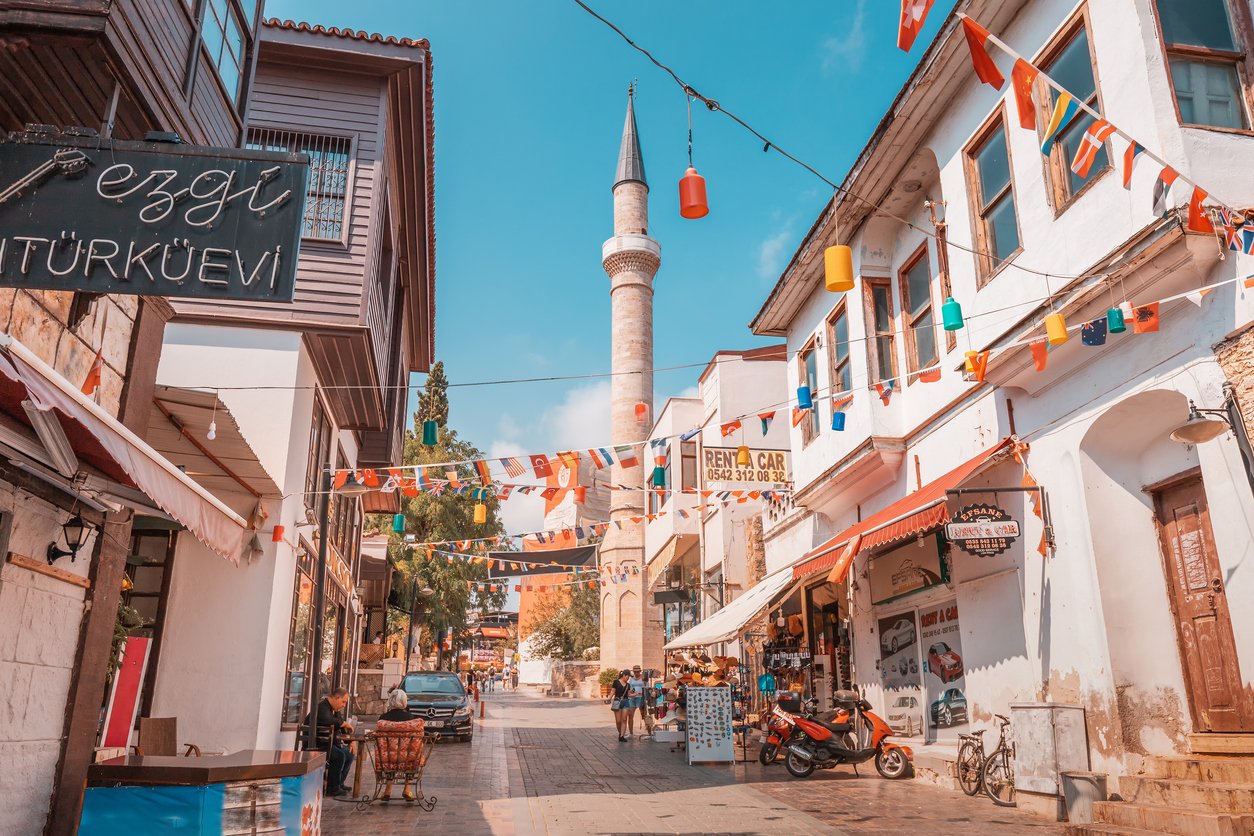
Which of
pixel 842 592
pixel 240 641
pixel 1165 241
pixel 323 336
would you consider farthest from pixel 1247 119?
pixel 240 641

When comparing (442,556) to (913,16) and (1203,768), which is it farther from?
(913,16)

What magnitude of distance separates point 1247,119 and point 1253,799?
5611 millimetres

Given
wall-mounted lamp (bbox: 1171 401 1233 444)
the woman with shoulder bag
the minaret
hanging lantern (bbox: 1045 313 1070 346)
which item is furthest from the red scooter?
the minaret

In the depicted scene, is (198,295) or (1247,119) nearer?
(198,295)

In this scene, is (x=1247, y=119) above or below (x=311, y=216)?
below

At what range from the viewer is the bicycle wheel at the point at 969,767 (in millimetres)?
→ 9704

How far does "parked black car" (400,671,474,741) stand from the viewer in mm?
17875

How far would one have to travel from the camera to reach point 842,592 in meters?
15.2

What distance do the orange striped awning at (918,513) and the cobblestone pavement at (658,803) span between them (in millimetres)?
2880

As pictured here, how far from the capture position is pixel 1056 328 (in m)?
7.90

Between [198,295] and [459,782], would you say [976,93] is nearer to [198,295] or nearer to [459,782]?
[198,295]

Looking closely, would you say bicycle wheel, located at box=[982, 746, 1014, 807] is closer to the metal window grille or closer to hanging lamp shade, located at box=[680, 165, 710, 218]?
hanging lamp shade, located at box=[680, 165, 710, 218]

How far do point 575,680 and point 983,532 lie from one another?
133 feet

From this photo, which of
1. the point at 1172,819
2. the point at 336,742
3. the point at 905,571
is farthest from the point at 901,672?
the point at 336,742
